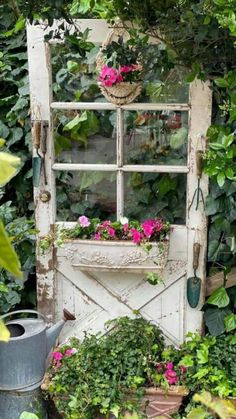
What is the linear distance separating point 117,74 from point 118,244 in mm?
645

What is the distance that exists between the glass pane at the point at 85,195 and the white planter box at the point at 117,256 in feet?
0.53

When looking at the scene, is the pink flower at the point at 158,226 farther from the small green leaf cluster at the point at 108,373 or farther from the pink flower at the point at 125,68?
the pink flower at the point at 125,68

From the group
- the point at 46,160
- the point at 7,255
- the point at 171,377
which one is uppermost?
the point at 7,255

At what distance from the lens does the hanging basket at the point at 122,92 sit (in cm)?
226

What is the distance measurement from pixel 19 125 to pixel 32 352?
999 millimetres

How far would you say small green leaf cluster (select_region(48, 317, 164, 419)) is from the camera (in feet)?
7.30

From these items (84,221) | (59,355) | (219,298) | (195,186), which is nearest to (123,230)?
(84,221)

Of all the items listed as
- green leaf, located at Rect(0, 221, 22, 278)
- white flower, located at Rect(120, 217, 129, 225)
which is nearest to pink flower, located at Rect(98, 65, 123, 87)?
white flower, located at Rect(120, 217, 129, 225)

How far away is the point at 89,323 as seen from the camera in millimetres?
2529

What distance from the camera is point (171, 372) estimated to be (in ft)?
7.56

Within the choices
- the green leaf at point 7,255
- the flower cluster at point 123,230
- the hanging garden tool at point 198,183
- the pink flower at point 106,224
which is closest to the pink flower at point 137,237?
the flower cluster at point 123,230

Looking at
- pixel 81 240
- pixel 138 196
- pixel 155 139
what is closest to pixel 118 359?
pixel 81 240

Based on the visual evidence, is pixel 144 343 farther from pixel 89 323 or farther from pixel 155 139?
pixel 155 139

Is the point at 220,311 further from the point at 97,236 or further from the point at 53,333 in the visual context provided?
the point at 53,333
